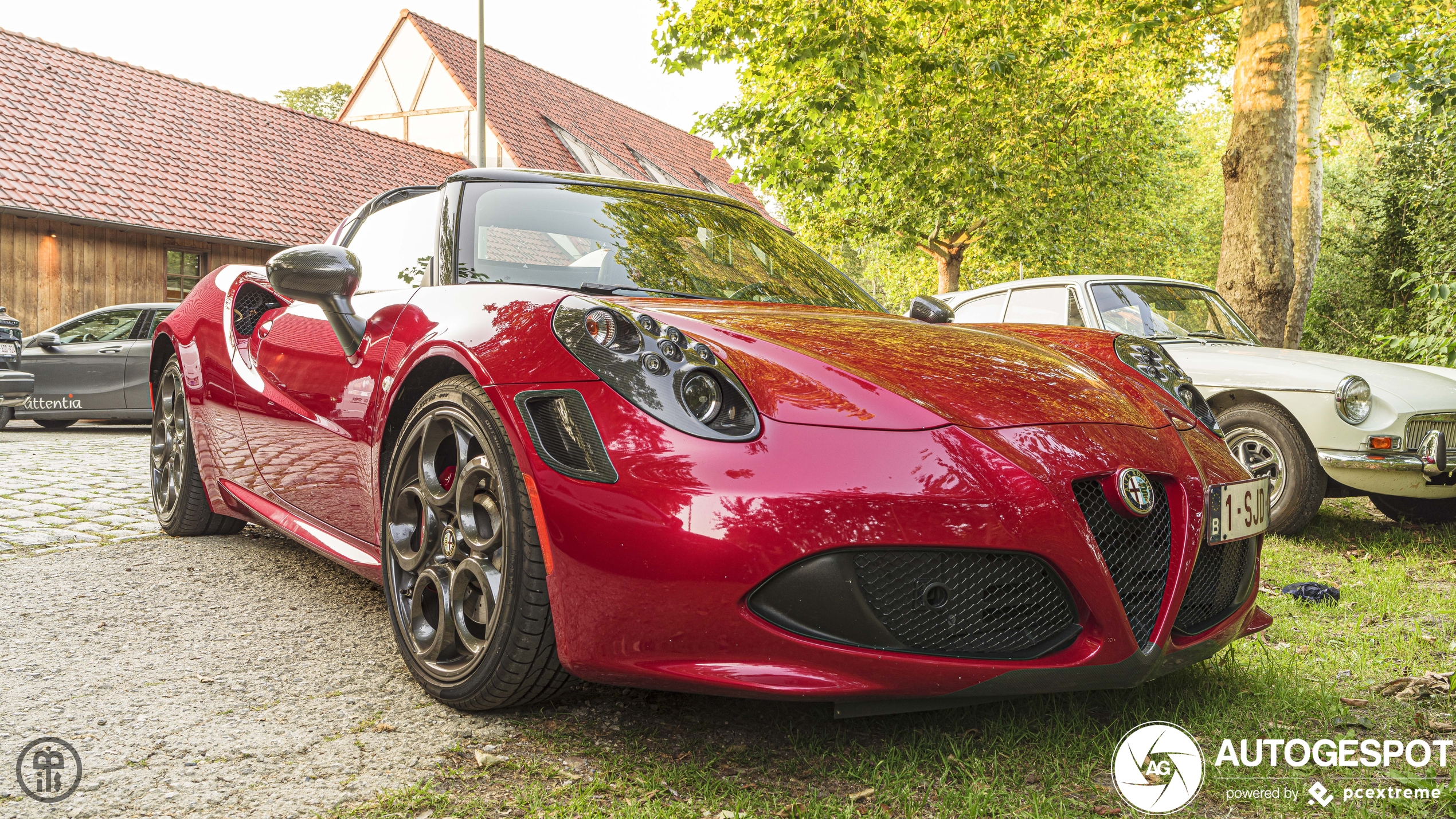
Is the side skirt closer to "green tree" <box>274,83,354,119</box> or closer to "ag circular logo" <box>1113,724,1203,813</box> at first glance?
"ag circular logo" <box>1113,724,1203,813</box>

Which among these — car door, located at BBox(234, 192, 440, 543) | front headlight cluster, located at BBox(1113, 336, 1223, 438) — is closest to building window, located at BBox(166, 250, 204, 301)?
car door, located at BBox(234, 192, 440, 543)

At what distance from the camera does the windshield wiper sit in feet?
8.96

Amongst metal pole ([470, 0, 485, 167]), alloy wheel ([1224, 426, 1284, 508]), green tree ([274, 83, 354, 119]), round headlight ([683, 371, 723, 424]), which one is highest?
green tree ([274, 83, 354, 119])

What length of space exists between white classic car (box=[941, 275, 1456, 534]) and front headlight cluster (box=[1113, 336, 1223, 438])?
1.66 meters

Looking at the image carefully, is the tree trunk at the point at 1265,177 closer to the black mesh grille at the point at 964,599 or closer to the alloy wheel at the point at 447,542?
the black mesh grille at the point at 964,599

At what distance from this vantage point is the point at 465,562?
7.73 ft

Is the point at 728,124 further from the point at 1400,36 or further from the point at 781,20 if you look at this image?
the point at 1400,36

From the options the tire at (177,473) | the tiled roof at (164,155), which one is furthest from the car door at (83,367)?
the tire at (177,473)

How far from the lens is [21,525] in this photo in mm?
4711

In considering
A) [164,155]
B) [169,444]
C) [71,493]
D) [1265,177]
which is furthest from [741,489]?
[164,155]

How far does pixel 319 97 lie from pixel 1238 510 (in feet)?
166

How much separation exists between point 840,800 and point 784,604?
0.41 metres

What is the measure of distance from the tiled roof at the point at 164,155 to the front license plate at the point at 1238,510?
1587 centimetres

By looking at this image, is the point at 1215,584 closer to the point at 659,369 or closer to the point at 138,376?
the point at 659,369
